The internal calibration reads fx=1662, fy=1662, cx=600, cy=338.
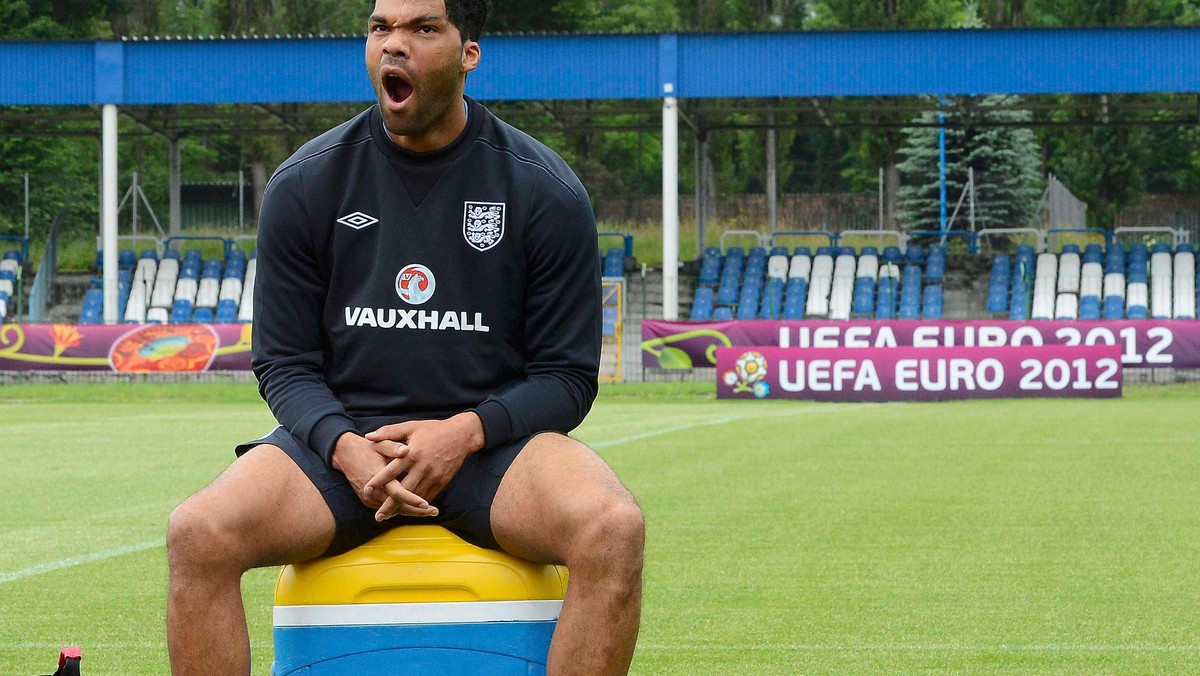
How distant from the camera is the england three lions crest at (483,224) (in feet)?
12.6

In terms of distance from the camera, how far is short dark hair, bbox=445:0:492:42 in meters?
3.81

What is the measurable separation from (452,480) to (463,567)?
240 millimetres

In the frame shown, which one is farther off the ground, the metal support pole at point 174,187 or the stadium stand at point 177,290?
the metal support pole at point 174,187

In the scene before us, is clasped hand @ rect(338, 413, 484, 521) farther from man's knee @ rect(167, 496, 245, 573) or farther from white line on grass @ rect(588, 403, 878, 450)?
white line on grass @ rect(588, 403, 878, 450)

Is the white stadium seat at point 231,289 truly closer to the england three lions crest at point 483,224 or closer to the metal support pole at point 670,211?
the metal support pole at point 670,211

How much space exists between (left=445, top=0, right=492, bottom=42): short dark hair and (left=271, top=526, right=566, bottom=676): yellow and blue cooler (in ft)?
4.04

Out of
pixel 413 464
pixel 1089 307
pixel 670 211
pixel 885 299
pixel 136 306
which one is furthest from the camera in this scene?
pixel 136 306

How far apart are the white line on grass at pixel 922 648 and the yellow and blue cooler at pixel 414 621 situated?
2127mm

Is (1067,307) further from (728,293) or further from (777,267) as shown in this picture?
(728,293)

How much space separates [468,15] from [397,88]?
0.25m

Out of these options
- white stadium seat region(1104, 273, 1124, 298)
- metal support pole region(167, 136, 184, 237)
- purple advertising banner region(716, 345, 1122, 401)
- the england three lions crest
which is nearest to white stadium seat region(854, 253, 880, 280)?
white stadium seat region(1104, 273, 1124, 298)

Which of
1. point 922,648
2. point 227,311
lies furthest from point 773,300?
point 922,648

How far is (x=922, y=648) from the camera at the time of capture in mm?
5555

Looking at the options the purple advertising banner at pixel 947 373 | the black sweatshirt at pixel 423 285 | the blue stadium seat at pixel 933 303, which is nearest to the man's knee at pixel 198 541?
the black sweatshirt at pixel 423 285
